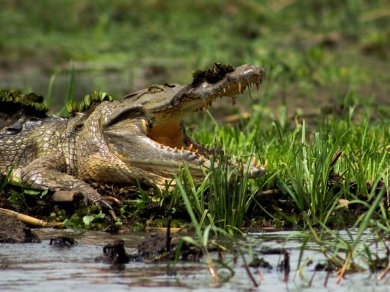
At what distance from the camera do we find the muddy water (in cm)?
555

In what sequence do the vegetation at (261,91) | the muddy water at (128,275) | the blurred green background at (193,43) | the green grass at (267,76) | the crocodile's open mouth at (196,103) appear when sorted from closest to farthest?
the muddy water at (128,275) → the vegetation at (261,91) → the green grass at (267,76) → the crocodile's open mouth at (196,103) → the blurred green background at (193,43)

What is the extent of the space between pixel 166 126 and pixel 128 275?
2607 millimetres

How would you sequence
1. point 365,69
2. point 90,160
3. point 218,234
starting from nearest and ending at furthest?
point 218,234 → point 90,160 → point 365,69

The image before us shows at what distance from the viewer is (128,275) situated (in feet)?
19.2

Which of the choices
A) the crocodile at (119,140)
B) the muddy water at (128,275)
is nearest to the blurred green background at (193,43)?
the crocodile at (119,140)

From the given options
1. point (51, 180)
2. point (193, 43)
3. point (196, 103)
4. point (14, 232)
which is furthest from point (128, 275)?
point (193, 43)

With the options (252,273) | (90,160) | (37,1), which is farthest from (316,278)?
(37,1)

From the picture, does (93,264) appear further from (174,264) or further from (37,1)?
(37,1)

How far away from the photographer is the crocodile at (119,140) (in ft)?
25.5

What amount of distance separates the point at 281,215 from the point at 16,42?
45.8 feet

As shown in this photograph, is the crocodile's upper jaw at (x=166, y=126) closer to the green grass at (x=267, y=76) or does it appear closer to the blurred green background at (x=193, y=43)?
the green grass at (x=267, y=76)

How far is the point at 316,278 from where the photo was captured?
5.76 m

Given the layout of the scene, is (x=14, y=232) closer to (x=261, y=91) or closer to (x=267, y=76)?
(x=267, y=76)

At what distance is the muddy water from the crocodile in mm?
1104
